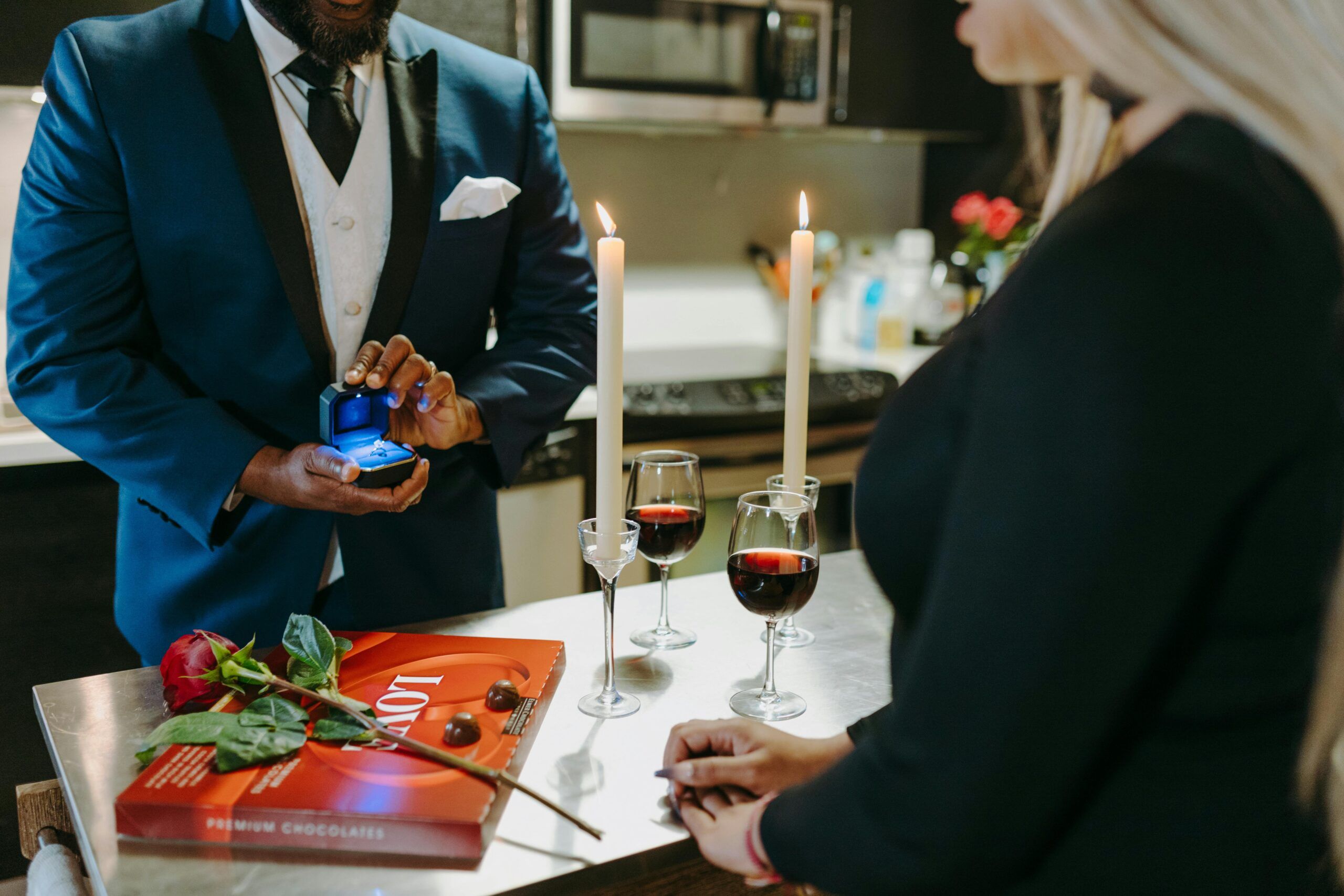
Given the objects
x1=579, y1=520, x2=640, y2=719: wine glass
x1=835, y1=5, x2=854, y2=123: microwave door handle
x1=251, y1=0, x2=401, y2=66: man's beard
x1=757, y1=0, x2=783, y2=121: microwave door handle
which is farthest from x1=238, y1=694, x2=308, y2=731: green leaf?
x1=835, y1=5, x2=854, y2=123: microwave door handle

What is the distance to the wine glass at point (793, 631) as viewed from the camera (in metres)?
1.10

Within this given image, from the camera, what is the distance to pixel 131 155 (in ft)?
4.10

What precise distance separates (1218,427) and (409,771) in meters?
0.59

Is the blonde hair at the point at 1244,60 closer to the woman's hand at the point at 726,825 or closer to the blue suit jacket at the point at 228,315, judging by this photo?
the woman's hand at the point at 726,825

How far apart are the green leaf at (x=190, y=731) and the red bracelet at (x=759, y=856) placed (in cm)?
40

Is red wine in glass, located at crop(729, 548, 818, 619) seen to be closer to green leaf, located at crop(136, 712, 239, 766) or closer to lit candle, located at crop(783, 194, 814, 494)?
lit candle, located at crop(783, 194, 814, 494)

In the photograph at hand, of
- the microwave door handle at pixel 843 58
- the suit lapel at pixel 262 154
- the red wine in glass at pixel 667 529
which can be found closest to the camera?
the red wine in glass at pixel 667 529

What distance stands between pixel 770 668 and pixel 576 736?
190 mm

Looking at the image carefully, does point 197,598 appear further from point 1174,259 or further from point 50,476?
point 1174,259

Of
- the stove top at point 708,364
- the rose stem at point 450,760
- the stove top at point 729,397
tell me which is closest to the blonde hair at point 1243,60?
the rose stem at point 450,760

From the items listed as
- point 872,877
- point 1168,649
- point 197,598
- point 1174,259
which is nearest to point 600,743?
point 872,877

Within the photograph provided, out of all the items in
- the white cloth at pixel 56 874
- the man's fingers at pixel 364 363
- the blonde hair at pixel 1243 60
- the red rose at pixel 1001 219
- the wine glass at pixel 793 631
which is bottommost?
the white cloth at pixel 56 874

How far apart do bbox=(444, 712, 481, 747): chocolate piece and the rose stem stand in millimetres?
11

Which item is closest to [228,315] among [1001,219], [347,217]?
[347,217]
